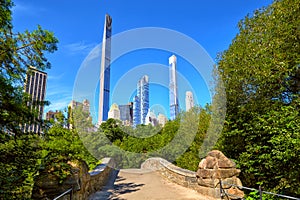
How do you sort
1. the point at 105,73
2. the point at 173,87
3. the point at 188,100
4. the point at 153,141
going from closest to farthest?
the point at 105,73
the point at 173,87
the point at 188,100
the point at 153,141

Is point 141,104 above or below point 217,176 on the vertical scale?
above

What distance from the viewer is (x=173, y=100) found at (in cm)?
1698

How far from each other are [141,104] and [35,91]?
50.3 ft

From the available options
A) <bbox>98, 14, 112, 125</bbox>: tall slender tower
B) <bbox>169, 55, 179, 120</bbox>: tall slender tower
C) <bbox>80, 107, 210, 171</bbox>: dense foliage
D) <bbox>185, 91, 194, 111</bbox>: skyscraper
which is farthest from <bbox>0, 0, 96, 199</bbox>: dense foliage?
<bbox>185, 91, 194, 111</bbox>: skyscraper

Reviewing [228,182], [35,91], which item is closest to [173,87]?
[228,182]

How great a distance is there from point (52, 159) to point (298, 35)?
7930 millimetres

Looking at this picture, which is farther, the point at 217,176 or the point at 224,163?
the point at 224,163

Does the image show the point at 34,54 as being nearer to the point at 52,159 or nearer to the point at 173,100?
the point at 52,159

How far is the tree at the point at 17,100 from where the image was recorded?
309cm

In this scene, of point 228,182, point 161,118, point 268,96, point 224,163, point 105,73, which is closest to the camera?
point 228,182

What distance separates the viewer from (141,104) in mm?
19406

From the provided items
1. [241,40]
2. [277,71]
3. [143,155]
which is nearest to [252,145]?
[277,71]

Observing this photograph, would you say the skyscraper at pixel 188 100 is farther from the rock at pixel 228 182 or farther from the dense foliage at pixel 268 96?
the rock at pixel 228 182

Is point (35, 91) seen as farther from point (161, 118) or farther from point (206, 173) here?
point (161, 118)
